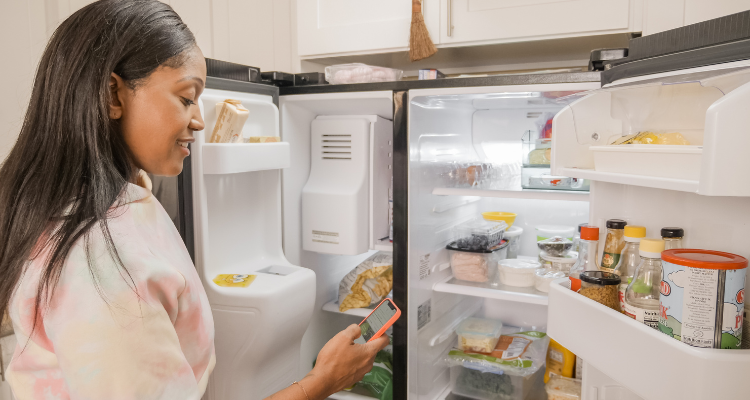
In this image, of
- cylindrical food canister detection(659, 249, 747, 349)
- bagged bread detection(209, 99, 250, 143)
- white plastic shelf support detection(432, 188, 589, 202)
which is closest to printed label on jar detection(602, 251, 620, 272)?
cylindrical food canister detection(659, 249, 747, 349)

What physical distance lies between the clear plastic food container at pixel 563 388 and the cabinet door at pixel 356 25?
3.73ft

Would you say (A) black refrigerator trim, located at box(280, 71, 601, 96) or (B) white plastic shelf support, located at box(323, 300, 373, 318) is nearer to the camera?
(A) black refrigerator trim, located at box(280, 71, 601, 96)

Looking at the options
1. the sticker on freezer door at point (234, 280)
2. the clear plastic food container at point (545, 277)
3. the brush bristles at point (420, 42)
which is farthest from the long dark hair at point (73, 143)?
the clear plastic food container at point (545, 277)

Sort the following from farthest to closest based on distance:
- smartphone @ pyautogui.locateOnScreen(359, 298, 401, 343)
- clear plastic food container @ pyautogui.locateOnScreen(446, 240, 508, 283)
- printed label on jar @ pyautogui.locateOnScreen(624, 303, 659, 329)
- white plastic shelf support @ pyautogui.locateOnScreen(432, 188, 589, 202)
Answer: clear plastic food container @ pyautogui.locateOnScreen(446, 240, 508, 283), white plastic shelf support @ pyautogui.locateOnScreen(432, 188, 589, 202), smartphone @ pyautogui.locateOnScreen(359, 298, 401, 343), printed label on jar @ pyautogui.locateOnScreen(624, 303, 659, 329)

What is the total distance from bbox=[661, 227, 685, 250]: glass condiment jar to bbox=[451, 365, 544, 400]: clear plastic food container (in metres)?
0.93

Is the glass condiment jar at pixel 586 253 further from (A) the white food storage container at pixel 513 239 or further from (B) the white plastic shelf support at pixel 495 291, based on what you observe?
(A) the white food storage container at pixel 513 239

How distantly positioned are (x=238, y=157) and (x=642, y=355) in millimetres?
1000

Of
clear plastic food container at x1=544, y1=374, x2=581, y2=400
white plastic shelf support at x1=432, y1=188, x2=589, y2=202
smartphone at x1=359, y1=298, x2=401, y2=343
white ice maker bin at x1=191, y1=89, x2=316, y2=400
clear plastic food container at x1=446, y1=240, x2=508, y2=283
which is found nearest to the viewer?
smartphone at x1=359, y1=298, x2=401, y2=343

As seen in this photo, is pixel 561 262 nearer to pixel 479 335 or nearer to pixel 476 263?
pixel 476 263

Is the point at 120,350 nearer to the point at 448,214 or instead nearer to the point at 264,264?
the point at 264,264

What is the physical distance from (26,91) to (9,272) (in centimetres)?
118

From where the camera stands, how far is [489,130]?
1976mm

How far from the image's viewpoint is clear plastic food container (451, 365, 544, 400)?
1.76 metres

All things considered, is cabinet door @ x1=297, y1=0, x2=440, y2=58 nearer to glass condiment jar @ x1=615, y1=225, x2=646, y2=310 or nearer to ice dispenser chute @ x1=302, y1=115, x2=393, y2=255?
ice dispenser chute @ x1=302, y1=115, x2=393, y2=255
